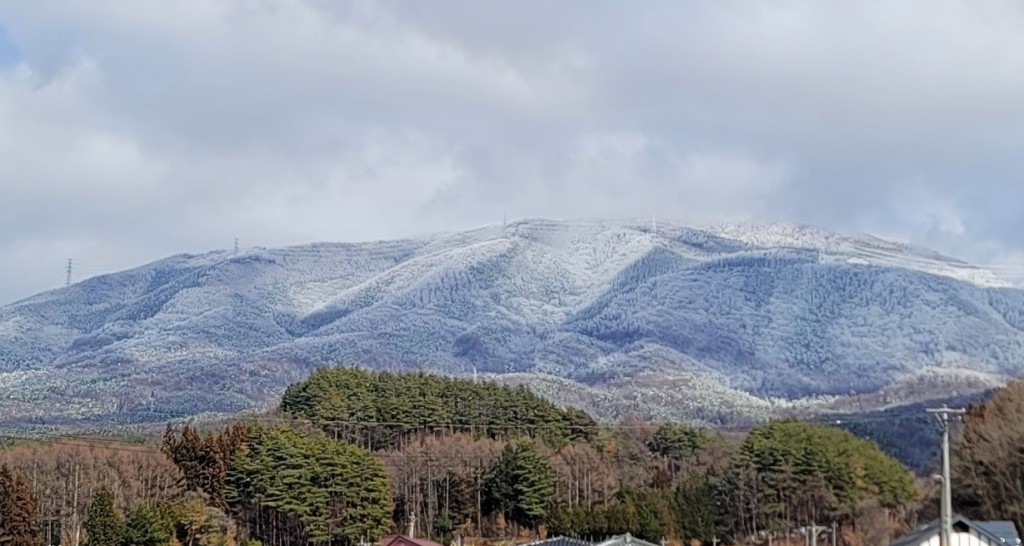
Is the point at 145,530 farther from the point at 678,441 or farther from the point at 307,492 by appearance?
the point at 678,441

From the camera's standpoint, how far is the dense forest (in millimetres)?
45000

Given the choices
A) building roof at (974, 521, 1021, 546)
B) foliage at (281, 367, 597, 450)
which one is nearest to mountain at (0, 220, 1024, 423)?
building roof at (974, 521, 1021, 546)

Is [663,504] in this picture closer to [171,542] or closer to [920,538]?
[171,542]

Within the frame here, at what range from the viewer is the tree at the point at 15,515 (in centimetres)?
5728

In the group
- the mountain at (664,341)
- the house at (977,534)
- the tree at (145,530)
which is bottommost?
the tree at (145,530)

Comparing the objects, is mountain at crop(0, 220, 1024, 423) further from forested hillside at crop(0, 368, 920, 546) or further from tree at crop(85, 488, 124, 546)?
tree at crop(85, 488, 124, 546)

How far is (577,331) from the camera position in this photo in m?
173

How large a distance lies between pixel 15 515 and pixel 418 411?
28.7 metres

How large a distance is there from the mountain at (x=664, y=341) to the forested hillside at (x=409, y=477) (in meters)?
4.80

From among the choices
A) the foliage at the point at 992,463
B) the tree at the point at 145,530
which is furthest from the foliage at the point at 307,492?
the foliage at the point at 992,463

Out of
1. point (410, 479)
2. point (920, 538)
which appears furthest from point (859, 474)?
point (410, 479)

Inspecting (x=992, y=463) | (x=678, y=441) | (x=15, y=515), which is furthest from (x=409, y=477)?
(x=992, y=463)

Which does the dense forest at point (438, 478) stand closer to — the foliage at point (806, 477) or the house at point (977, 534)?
the foliage at point (806, 477)

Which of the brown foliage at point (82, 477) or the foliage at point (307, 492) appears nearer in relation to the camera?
the foliage at point (307, 492)
